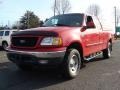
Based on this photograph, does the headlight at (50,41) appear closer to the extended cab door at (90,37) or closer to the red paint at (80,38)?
the red paint at (80,38)

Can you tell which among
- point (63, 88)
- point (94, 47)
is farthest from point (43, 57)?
point (94, 47)

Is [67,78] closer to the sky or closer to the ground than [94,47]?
closer to the ground

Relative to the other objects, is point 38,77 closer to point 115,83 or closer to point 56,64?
point 56,64

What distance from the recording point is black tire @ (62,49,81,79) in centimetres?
831

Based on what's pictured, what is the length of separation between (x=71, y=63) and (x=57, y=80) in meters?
0.63

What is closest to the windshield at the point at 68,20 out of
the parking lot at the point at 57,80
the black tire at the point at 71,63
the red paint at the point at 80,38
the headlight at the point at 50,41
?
the red paint at the point at 80,38

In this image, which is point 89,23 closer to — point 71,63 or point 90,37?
point 90,37

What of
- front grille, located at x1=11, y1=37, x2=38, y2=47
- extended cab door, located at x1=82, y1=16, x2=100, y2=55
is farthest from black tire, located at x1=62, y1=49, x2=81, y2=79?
front grille, located at x1=11, y1=37, x2=38, y2=47

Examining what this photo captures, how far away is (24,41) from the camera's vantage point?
8.35 metres

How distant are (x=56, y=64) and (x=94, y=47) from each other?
116 inches

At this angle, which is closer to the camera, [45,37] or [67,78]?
[45,37]

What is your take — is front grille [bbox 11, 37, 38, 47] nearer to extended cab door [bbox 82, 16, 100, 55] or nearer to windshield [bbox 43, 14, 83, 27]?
windshield [bbox 43, 14, 83, 27]

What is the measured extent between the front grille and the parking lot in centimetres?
97

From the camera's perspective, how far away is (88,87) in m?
7.54
